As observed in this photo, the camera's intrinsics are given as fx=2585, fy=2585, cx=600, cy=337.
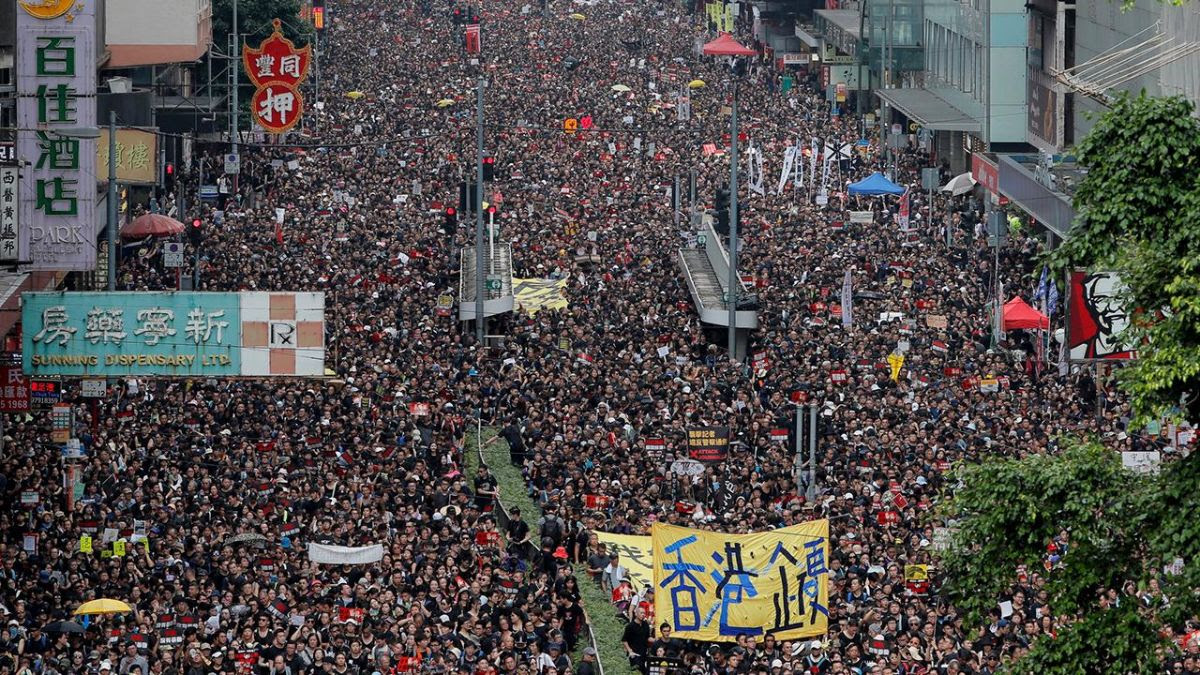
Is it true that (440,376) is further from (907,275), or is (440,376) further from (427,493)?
(907,275)

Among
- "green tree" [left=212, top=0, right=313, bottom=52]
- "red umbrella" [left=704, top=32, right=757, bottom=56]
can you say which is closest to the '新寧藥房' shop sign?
"green tree" [left=212, top=0, right=313, bottom=52]

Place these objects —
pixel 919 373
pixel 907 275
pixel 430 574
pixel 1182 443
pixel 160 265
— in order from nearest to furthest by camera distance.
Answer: pixel 430 574
pixel 1182 443
pixel 919 373
pixel 907 275
pixel 160 265

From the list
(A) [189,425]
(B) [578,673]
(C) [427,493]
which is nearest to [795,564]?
(B) [578,673]

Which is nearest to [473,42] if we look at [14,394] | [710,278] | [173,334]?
[710,278]

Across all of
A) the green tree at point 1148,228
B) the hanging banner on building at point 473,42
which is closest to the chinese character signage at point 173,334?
the green tree at point 1148,228

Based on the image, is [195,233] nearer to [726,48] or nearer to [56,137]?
[56,137]

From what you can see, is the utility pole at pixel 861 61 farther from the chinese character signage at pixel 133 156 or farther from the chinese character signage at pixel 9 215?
the chinese character signage at pixel 9 215
